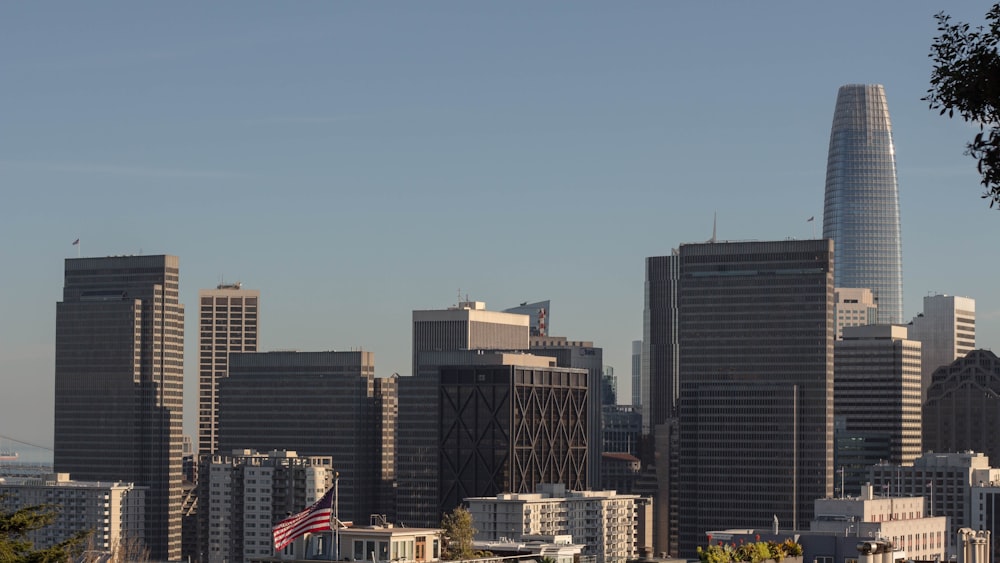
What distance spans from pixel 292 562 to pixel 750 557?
154 ft

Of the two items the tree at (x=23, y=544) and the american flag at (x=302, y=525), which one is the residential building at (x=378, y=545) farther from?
the tree at (x=23, y=544)

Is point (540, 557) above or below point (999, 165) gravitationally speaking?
below

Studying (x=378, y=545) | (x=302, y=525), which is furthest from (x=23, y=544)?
(x=378, y=545)

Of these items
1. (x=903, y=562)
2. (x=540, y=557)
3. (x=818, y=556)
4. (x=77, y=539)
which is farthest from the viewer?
(x=540, y=557)

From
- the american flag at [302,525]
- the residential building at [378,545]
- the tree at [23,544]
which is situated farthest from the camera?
the residential building at [378,545]

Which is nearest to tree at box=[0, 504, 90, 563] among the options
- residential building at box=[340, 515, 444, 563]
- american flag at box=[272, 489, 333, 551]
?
american flag at box=[272, 489, 333, 551]

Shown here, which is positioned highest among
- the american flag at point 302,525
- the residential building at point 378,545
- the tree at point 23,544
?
the tree at point 23,544

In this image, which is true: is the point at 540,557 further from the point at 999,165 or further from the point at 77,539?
the point at 999,165

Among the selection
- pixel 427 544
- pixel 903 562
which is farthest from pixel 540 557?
pixel 903 562

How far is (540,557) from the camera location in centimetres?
18800

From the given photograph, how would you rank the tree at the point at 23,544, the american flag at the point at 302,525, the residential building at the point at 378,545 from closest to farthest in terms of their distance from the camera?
the tree at the point at 23,544, the american flag at the point at 302,525, the residential building at the point at 378,545

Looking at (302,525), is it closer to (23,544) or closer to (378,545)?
(378,545)

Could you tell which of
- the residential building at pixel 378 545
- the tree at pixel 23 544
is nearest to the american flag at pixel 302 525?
the residential building at pixel 378 545

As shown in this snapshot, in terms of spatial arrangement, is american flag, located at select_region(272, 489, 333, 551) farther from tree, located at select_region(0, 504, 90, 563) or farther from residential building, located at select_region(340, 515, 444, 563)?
tree, located at select_region(0, 504, 90, 563)
